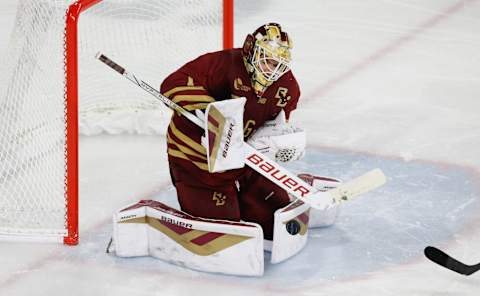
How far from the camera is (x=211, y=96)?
3410mm

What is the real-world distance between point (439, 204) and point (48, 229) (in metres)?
1.31

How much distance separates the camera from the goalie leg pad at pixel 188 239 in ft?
11.2

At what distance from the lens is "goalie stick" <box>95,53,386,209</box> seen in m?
3.40

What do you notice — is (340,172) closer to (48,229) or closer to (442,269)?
(442,269)

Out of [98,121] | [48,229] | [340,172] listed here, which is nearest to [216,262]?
[48,229]

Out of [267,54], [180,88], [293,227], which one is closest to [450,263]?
[293,227]

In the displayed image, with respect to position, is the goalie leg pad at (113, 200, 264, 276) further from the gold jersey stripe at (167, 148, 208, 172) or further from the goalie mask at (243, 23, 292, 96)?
the goalie mask at (243, 23, 292, 96)

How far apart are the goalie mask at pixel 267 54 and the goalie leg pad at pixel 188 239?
0.44 metres

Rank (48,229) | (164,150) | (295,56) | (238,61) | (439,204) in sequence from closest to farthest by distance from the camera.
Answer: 1. (238,61)
2. (48,229)
3. (439,204)
4. (164,150)
5. (295,56)

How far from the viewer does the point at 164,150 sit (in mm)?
4410

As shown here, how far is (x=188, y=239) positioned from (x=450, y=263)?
78 centimetres

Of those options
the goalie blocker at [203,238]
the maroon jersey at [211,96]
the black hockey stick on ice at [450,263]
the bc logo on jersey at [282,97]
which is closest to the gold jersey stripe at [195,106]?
the maroon jersey at [211,96]

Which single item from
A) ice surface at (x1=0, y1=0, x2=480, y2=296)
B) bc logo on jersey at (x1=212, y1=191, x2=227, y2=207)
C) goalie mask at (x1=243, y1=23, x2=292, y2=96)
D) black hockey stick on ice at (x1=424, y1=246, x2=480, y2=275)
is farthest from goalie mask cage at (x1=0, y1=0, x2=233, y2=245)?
black hockey stick on ice at (x1=424, y1=246, x2=480, y2=275)

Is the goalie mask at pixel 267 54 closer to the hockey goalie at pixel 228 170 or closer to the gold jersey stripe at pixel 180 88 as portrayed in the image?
the hockey goalie at pixel 228 170
